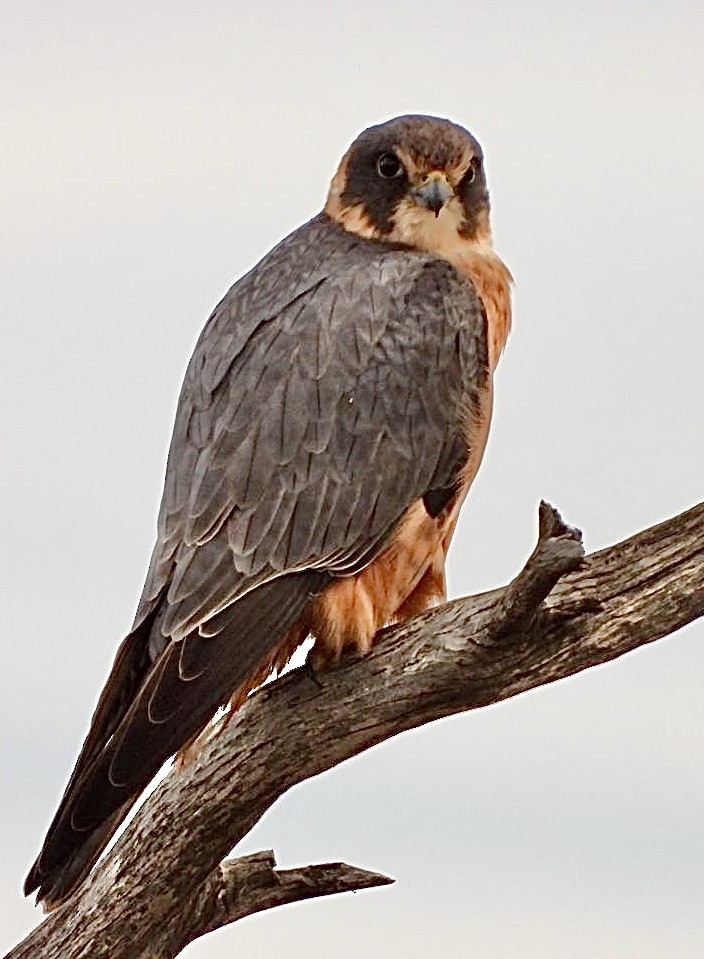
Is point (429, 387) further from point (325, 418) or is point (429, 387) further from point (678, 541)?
point (678, 541)

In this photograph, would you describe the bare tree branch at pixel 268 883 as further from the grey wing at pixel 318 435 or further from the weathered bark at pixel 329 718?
the grey wing at pixel 318 435

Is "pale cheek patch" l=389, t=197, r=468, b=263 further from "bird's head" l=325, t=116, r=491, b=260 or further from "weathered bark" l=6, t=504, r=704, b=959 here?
"weathered bark" l=6, t=504, r=704, b=959

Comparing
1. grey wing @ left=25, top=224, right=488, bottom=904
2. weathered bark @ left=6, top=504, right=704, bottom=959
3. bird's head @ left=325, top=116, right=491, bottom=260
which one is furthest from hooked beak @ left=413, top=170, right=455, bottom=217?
weathered bark @ left=6, top=504, right=704, bottom=959

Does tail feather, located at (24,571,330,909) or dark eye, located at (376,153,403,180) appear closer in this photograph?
tail feather, located at (24,571,330,909)

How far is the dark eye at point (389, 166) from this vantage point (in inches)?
163

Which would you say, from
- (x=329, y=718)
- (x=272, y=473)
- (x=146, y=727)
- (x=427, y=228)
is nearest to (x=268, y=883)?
(x=329, y=718)

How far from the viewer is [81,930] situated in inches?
145

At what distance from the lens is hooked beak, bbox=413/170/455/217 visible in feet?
13.3

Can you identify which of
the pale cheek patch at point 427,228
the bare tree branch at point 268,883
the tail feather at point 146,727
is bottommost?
the bare tree branch at point 268,883

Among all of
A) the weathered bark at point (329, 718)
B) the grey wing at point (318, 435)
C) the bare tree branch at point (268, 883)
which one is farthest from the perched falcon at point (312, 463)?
the bare tree branch at point (268, 883)

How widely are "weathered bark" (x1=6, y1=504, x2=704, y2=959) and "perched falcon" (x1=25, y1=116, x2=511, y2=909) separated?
0.48 feet

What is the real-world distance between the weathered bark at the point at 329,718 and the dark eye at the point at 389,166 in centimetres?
125

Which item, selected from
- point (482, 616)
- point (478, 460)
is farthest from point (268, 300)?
point (482, 616)

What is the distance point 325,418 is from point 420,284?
1.50 ft
